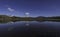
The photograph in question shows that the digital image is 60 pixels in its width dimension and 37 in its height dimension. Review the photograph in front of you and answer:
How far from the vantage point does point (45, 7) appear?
45.8 inches

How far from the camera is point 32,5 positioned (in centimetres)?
115

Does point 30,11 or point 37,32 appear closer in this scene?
point 30,11

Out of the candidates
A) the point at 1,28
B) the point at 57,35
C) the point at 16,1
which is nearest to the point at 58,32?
the point at 57,35

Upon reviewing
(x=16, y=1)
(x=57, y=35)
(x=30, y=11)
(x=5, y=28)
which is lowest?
(x=57, y=35)

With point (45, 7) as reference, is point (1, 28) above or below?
below

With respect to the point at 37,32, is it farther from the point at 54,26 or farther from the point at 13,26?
the point at 13,26

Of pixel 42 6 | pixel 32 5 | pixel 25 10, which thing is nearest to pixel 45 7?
pixel 42 6

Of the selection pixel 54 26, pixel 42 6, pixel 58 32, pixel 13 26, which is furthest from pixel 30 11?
pixel 58 32

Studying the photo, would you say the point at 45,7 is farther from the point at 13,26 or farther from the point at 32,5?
the point at 13,26

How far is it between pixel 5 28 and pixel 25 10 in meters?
0.49

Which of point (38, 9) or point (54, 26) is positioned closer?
point (38, 9)

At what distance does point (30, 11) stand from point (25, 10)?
3.2 inches

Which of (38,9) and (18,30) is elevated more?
(38,9)

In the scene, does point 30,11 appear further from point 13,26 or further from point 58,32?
point 58,32
